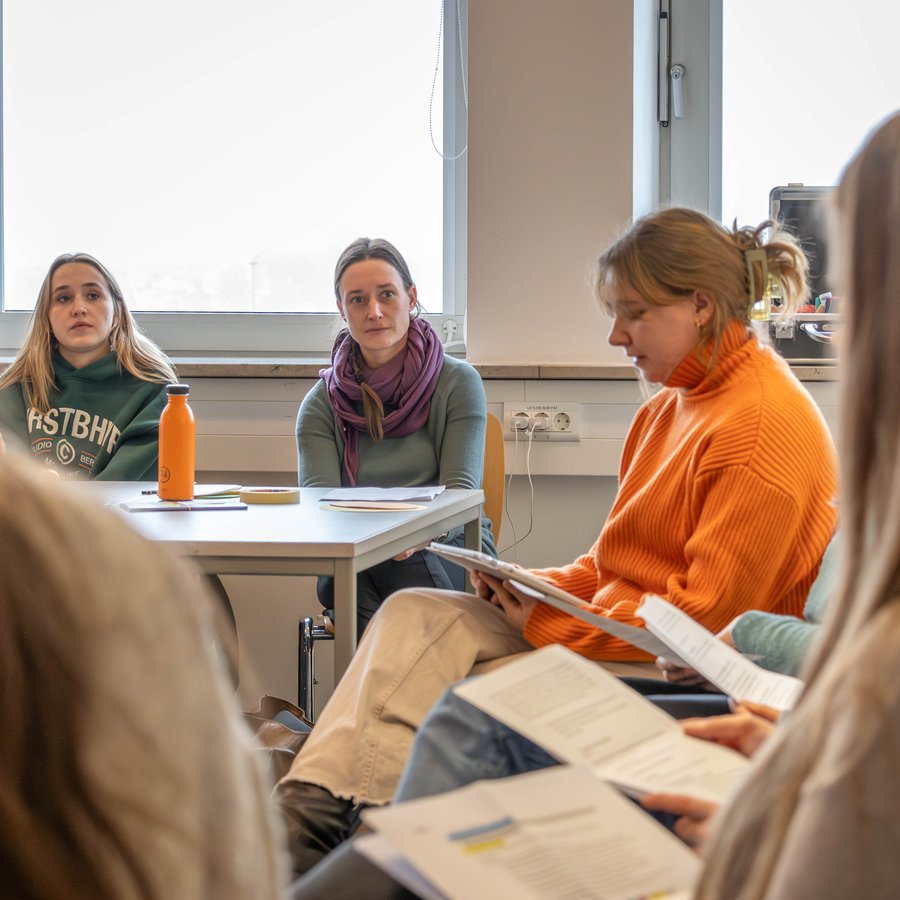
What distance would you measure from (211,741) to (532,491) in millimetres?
2627

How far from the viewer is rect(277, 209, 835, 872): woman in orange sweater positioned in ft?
4.81

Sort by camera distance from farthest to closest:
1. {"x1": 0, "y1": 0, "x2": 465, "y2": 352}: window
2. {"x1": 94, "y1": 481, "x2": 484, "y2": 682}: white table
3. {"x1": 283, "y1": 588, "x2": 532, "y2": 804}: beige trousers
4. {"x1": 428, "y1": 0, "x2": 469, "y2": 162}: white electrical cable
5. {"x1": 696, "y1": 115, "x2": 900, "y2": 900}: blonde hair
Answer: {"x1": 0, "y1": 0, "x2": 465, "y2": 352}: window
{"x1": 428, "y1": 0, "x2": 469, "y2": 162}: white electrical cable
{"x1": 94, "y1": 481, "x2": 484, "y2": 682}: white table
{"x1": 283, "y1": 588, "x2": 532, "y2": 804}: beige trousers
{"x1": 696, "y1": 115, "x2": 900, "y2": 900}: blonde hair

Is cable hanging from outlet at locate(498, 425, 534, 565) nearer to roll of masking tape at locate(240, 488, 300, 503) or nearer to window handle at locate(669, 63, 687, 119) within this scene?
roll of masking tape at locate(240, 488, 300, 503)

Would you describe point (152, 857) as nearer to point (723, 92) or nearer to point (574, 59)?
point (574, 59)

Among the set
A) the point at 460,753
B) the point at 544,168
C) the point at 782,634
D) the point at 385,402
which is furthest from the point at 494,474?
the point at 460,753

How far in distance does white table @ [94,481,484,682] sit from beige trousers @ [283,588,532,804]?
7 centimetres

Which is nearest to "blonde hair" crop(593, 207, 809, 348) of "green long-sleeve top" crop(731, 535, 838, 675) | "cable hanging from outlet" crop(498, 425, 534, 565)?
"green long-sleeve top" crop(731, 535, 838, 675)

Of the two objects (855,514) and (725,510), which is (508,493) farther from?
(855,514)

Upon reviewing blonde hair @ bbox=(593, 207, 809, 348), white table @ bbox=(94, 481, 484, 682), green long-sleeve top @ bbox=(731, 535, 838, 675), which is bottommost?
green long-sleeve top @ bbox=(731, 535, 838, 675)

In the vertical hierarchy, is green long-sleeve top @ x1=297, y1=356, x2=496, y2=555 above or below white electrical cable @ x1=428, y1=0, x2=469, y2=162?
below

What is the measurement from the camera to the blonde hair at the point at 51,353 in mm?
2812

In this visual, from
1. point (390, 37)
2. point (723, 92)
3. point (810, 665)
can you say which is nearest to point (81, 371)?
point (390, 37)

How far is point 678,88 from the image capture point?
316 cm

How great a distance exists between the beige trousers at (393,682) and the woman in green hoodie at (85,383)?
3.99 ft
